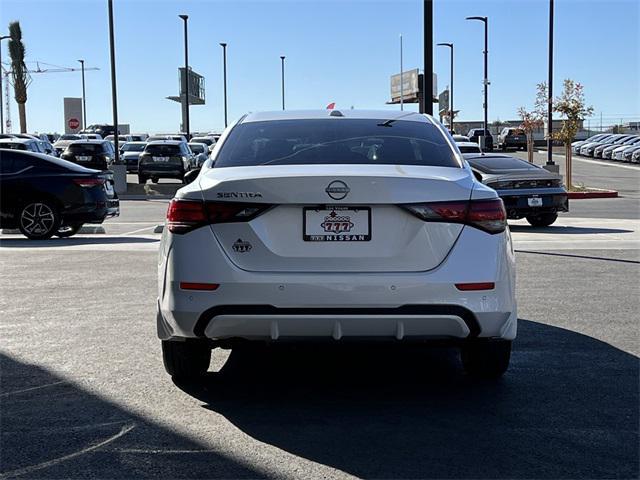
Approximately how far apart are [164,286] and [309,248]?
0.86 meters

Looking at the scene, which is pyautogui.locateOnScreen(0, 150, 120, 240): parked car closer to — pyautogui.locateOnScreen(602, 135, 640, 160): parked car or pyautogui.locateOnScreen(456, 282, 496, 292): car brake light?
pyautogui.locateOnScreen(456, 282, 496, 292): car brake light

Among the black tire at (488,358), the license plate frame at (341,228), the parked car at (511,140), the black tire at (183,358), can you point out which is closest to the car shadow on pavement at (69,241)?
the black tire at (183,358)

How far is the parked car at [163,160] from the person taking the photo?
32781 mm

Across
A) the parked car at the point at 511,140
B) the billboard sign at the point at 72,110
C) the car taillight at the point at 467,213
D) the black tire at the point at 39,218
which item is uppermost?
the billboard sign at the point at 72,110

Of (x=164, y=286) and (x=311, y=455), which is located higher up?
(x=164, y=286)

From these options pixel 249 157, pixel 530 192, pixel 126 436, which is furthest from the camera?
pixel 530 192

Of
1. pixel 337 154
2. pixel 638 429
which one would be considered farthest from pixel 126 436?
pixel 638 429

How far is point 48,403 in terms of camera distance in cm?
516

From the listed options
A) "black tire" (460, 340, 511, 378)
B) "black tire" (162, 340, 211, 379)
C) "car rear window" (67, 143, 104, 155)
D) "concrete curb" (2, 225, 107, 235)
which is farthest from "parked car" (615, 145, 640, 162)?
"black tire" (162, 340, 211, 379)

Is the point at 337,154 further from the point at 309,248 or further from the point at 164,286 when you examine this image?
the point at 164,286

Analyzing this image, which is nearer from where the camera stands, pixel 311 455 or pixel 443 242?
pixel 311 455

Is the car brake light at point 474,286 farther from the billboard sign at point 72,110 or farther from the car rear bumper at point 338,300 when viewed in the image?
the billboard sign at point 72,110

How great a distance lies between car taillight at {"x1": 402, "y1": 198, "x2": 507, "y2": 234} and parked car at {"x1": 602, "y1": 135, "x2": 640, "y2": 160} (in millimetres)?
52628

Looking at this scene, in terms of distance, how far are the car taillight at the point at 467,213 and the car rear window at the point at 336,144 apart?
1.78 ft
